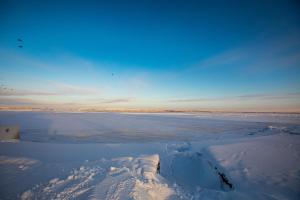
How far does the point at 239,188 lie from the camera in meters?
4.19

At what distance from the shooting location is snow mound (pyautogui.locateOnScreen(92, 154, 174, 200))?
10.3ft

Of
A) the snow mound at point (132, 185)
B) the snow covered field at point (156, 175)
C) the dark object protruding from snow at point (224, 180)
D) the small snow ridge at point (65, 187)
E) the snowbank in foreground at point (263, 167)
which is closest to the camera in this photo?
the small snow ridge at point (65, 187)

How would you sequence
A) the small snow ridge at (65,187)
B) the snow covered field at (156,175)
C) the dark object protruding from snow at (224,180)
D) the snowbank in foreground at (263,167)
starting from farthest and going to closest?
the dark object protruding from snow at (224,180)
the snowbank in foreground at (263,167)
the snow covered field at (156,175)
the small snow ridge at (65,187)

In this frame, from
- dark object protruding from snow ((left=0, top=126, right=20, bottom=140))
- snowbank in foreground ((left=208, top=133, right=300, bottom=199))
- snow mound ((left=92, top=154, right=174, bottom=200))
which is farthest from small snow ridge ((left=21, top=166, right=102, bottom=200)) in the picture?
dark object protruding from snow ((left=0, top=126, right=20, bottom=140))

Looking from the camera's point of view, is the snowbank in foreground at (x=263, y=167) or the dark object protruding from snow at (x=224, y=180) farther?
the dark object protruding from snow at (x=224, y=180)

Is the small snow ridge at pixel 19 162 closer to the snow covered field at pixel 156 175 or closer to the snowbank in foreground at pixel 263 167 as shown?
the snow covered field at pixel 156 175

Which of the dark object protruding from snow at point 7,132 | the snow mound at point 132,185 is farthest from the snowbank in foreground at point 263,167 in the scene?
the dark object protruding from snow at point 7,132

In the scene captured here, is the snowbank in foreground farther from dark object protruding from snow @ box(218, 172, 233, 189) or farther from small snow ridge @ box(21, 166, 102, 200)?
small snow ridge @ box(21, 166, 102, 200)

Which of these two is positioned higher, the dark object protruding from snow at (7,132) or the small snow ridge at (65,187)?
the dark object protruding from snow at (7,132)

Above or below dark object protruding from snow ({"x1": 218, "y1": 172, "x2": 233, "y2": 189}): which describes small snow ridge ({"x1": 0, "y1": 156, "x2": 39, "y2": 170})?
above

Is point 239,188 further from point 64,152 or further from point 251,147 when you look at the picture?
point 64,152

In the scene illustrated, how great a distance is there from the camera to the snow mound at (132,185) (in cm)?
314

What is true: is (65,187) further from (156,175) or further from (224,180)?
(224,180)

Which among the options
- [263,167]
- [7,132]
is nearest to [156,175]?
[263,167]
